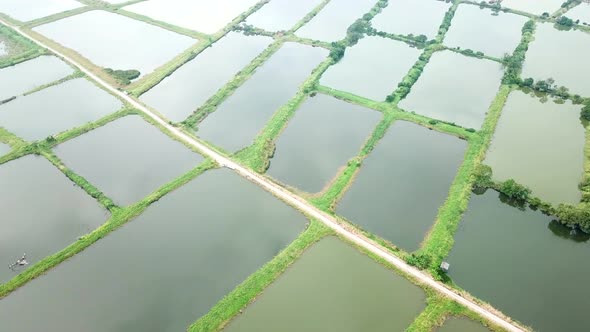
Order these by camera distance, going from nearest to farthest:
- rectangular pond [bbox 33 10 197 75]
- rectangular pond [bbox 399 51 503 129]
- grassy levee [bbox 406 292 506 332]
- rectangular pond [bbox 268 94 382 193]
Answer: grassy levee [bbox 406 292 506 332] < rectangular pond [bbox 268 94 382 193] < rectangular pond [bbox 399 51 503 129] < rectangular pond [bbox 33 10 197 75]

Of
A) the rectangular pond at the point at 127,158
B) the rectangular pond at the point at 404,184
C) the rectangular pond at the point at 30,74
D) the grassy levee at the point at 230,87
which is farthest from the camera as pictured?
the rectangular pond at the point at 30,74

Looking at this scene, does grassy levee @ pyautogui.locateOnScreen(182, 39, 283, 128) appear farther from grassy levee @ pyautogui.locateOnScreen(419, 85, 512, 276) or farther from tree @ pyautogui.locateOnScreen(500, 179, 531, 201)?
tree @ pyautogui.locateOnScreen(500, 179, 531, 201)

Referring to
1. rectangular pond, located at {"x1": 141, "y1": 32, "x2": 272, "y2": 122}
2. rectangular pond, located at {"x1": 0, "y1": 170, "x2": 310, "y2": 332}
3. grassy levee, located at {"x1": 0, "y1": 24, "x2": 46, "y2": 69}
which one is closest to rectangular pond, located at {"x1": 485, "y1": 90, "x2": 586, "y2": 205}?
rectangular pond, located at {"x1": 0, "y1": 170, "x2": 310, "y2": 332}

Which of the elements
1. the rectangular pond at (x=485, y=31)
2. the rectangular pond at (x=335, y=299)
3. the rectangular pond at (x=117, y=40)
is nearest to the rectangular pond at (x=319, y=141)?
the rectangular pond at (x=335, y=299)

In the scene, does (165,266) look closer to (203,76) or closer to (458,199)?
(458,199)

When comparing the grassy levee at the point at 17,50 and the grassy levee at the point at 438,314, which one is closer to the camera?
the grassy levee at the point at 438,314

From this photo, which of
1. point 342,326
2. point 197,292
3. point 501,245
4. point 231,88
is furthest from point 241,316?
point 231,88

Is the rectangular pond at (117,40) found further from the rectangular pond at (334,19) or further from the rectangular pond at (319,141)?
the rectangular pond at (319,141)
